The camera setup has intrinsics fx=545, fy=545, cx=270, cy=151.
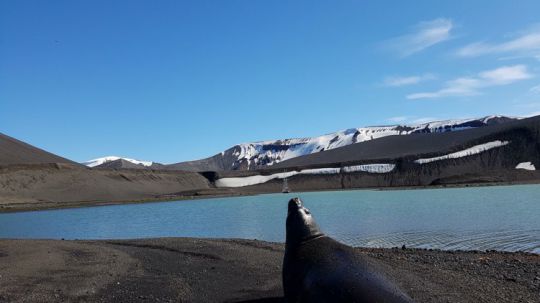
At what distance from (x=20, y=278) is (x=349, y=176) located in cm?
10458

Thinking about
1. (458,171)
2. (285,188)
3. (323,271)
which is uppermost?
(458,171)

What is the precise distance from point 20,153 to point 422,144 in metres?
98.1

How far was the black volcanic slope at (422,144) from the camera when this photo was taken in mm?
105125

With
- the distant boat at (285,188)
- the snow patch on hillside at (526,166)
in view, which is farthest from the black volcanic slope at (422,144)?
the distant boat at (285,188)

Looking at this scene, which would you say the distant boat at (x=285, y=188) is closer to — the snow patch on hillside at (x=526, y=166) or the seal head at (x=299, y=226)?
the snow patch on hillside at (x=526, y=166)

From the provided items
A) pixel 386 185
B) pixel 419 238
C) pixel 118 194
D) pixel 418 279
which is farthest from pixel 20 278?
pixel 386 185

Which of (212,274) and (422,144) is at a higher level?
(422,144)

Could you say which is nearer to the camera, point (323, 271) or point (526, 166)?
point (323, 271)

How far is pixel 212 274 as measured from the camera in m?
12.5

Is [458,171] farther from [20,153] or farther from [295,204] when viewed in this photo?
[20,153]

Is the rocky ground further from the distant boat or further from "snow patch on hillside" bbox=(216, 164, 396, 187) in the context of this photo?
"snow patch on hillside" bbox=(216, 164, 396, 187)

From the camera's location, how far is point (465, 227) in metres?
23.8

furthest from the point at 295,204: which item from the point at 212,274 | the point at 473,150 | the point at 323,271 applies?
the point at 473,150

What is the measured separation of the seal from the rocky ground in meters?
1.37
